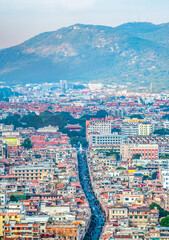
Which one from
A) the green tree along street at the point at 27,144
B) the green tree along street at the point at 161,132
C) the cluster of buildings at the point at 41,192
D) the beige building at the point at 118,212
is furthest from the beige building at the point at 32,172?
the green tree along street at the point at 161,132

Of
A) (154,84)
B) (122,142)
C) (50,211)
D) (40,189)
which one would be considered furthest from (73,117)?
(154,84)

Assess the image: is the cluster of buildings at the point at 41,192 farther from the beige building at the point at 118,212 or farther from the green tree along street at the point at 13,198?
the beige building at the point at 118,212

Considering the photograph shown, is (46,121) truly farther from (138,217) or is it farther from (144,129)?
(138,217)

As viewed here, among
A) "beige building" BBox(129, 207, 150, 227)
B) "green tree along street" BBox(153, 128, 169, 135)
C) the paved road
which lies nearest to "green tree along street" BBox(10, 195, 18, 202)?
the paved road

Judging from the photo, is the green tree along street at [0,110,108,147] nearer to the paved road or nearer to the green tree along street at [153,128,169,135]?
the green tree along street at [153,128,169,135]

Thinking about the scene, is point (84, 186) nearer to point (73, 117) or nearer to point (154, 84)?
point (73, 117)

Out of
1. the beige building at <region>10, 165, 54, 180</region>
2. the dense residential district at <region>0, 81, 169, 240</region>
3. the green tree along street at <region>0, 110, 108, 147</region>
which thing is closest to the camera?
the dense residential district at <region>0, 81, 169, 240</region>

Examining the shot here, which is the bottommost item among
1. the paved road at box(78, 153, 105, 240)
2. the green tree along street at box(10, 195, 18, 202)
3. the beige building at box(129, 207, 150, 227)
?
the paved road at box(78, 153, 105, 240)

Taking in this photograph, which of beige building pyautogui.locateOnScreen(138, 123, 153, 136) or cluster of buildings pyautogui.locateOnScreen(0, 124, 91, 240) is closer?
cluster of buildings pyautogui.locateOnScreen(0, 124, 91, 240)

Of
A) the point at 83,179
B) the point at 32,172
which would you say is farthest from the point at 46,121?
the point at 32,172
